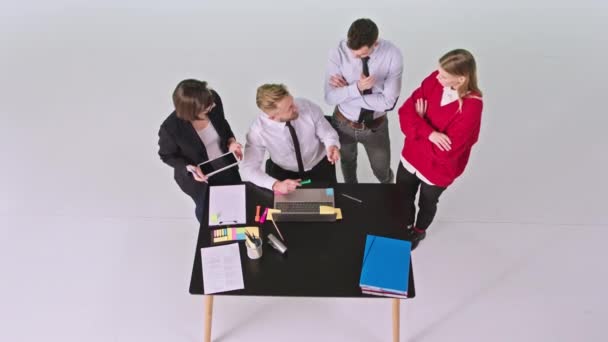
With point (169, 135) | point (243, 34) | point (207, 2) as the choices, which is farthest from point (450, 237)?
point (207, 2)

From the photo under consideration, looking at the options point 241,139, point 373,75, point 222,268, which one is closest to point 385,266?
point 222,268

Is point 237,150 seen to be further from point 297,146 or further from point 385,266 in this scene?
point 385,266

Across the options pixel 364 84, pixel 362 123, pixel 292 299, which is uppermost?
pixel 364 84

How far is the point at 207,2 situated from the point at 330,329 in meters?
3.84

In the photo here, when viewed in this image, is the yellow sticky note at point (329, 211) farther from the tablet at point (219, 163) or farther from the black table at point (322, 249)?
the tablet at point (219, 163)

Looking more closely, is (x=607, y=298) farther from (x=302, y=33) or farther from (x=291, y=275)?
(x=302, y=33)

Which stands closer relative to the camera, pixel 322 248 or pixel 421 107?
pixel 322 248

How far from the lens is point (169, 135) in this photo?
2.35 meters

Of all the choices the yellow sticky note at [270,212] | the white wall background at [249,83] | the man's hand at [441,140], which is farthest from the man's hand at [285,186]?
the white wall background at [249,83]

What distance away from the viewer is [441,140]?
226 centimetres

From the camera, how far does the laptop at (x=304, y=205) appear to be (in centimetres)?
228

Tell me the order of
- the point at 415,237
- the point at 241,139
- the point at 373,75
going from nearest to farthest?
the point at 373,75 → the point at 415,237 → the point at 241,139

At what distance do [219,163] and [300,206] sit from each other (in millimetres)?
542

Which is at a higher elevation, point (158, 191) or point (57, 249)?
point (158, 191)
